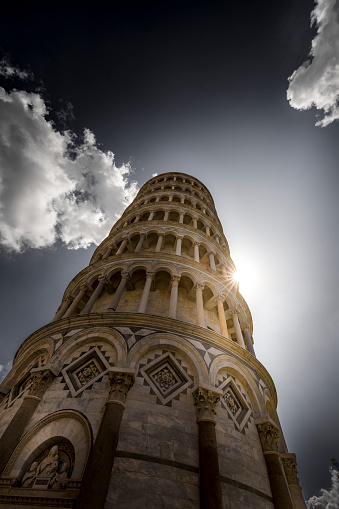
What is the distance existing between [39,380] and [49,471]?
8.37 feet

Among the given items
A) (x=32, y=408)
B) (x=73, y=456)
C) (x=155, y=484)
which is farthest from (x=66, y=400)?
(x=155, y=484)

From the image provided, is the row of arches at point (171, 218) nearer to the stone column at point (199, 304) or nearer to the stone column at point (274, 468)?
the stone column at point (199, 304)

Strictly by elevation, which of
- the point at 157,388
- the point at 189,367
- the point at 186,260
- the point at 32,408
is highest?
the point at 186,260

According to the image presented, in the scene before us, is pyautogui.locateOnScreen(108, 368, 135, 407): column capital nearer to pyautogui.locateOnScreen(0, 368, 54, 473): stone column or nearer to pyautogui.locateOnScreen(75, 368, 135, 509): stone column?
pyautogui.locateOnScreen(75, 368, 135, 509): stone column

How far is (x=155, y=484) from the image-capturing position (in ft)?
20.0

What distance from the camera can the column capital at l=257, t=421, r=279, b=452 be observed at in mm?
8594

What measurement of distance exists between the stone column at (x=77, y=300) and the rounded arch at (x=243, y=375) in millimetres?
6958

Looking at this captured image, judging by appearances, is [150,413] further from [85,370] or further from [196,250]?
[196,250]

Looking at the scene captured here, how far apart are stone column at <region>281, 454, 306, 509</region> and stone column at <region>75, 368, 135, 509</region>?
253 inches

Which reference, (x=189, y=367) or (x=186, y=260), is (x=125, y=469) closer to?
(x=189, y=367)

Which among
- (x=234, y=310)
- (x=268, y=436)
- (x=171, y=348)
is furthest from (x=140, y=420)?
(x=234, y=310)

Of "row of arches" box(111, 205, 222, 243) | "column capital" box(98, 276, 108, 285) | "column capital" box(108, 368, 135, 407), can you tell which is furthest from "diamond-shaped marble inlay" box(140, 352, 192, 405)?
"row of arches" box(111, 205, 222, 243)

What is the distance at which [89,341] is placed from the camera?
9758 millimetres

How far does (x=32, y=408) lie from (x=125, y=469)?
3.23 m
